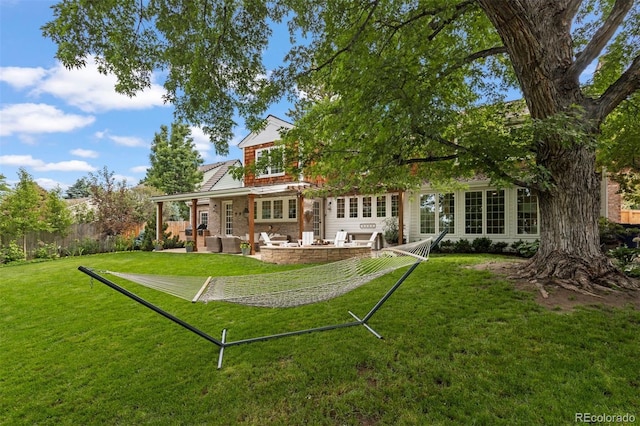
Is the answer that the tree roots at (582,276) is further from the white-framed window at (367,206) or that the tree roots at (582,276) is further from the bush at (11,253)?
the bush at (11,253)

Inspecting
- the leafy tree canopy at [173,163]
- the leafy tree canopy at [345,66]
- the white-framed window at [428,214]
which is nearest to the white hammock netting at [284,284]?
the leafy tree canopy at [345,66]

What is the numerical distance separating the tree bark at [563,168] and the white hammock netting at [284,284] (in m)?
2.56

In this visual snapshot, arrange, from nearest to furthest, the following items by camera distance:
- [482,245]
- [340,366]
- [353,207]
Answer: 1. [340,366]
2. [482,245]
3. [353,207]

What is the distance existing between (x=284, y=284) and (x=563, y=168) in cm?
431

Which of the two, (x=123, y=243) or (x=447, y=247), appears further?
(x=123, y=243)

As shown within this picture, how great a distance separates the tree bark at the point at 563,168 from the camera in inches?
167

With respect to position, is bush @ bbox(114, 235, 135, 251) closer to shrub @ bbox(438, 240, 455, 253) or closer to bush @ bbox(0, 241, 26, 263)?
bush @ bbox(0, 241, 26, 263)

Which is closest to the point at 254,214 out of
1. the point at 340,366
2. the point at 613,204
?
the point at 340,366

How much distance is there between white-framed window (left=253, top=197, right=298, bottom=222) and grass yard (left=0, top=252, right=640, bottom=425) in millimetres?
8996

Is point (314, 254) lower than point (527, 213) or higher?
lower

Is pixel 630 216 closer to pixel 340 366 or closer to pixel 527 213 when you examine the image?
pixel 527 213

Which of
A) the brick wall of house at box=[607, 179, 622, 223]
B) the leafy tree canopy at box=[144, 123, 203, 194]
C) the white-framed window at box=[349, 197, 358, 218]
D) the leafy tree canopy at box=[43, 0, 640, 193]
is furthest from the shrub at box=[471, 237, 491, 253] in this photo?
the leafy tree canopy at box=[144, 123, 203, 194]

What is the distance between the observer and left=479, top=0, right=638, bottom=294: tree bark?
425 centimetres

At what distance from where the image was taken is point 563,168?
4465 mm
